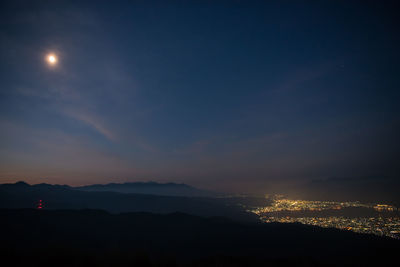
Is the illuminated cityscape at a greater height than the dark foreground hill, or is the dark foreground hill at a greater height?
the dark foreground hill

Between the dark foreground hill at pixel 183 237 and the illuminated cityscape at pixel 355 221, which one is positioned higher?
the dark foreground hill at pixel 183 237

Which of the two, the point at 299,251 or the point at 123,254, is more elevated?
the point at 123,254

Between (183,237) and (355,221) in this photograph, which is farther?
(355,221)

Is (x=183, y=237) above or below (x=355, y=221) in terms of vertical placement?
above

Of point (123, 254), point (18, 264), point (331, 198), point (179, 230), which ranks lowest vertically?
point (331, 198)

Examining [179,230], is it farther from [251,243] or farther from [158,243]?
[251,243]

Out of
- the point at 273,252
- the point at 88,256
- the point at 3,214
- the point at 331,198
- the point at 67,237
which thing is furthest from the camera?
the point at 331,198

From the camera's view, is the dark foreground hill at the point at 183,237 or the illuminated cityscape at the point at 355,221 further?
the illuminated cityscape at the point at 355,221

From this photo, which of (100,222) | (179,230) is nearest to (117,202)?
(100,222)

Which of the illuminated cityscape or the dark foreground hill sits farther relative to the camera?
the illuminated cityscape

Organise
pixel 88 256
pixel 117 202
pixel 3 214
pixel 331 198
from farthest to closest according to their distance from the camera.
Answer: pixel 331 198 < pixel 117 202 < pixel 3 214 < pixel 88 256

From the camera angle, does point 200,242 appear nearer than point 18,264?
No
